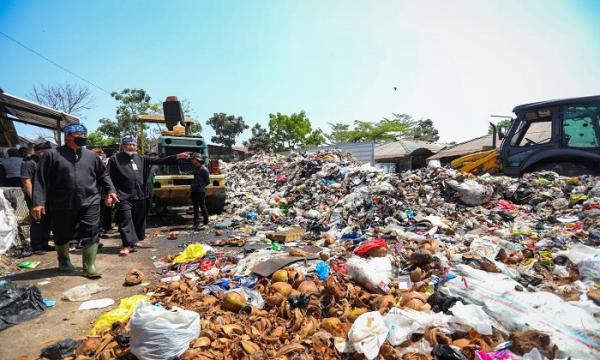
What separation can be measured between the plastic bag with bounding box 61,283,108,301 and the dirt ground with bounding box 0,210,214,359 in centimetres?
6

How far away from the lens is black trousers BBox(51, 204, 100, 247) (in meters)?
3.43

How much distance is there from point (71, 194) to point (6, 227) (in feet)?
4.09

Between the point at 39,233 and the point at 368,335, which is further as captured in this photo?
the point at 39,233

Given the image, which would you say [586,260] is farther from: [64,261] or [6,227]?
[6,227]

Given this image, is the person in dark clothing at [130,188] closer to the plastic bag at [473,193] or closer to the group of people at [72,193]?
the group of people at [72,193]

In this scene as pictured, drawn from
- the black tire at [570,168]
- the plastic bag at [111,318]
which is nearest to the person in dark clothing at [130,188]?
the plastic bag at [111,318]

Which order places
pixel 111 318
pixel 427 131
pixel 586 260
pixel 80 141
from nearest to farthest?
pixel 111 318, pixel 586 260, pixel 80 141, pixel 427 131

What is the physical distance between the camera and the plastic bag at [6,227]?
3.82m

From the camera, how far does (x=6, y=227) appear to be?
12.8ft

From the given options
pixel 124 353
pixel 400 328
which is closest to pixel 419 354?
pixel 400 328

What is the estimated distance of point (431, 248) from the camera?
12.6 feet

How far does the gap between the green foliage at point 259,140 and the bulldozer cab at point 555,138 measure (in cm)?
2395

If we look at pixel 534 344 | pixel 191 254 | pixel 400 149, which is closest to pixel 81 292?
pixel 191 254

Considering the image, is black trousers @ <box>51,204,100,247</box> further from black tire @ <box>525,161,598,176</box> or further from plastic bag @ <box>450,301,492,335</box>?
black tire @ <box>525,161,598,176</box>
